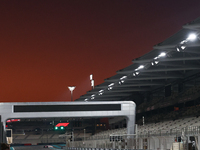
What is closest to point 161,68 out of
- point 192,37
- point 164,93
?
point 192,37

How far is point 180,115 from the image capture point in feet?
175

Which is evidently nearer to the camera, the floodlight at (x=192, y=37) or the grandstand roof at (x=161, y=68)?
the floodlight at (x=192, y=37)

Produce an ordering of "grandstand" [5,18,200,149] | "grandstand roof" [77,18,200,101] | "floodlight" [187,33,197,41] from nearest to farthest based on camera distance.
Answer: "grandstand" [5,18,200,149]
"floodlight" [187,33,197,41]
"grandstand roof" [77,18,200,101]

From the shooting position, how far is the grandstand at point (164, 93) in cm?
2827

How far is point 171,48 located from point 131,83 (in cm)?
2374

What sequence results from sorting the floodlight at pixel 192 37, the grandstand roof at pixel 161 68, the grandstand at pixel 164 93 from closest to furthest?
the grandstand at pixel 164 93 < the floodlight at pixel 192 37 < the grandstand roof at pixel 161 68

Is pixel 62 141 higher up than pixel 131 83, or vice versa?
pixel 131 83

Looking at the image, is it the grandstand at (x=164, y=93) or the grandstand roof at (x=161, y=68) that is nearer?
the grandstand at (x=164, y=93)

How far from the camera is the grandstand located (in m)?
28.3

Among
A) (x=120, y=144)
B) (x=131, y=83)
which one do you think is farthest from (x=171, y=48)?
(x=131, y=83)

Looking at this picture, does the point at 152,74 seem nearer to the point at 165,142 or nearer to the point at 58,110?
the point at 58,110

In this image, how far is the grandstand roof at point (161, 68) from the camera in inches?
1391

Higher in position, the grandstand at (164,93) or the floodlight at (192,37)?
the floodlight at (192,37)

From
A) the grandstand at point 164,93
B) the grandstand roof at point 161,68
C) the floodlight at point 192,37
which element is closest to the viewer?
the grandstand at point 164,93
